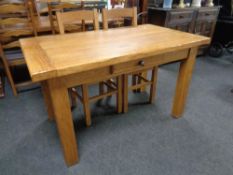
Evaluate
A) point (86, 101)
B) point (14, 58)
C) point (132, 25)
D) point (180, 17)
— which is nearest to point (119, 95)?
point (86, 101)

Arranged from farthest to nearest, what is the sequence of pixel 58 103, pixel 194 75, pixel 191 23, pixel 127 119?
pixel 191 23, pixel 194 75, pixel 127 119, pixel 58 103

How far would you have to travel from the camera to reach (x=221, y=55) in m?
3.57

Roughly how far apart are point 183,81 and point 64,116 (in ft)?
3.56

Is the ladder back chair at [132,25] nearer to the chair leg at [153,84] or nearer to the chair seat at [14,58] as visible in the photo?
the chair leg at [153,84]

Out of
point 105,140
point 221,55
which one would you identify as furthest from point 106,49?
point 221,55

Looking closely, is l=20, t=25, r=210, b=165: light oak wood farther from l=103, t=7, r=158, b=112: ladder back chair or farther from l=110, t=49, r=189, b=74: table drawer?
l=103, t=7, r=158, b=112: ladder back chair

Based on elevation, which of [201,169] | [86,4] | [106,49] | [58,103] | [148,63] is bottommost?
[201,169]

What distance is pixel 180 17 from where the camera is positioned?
2.80 m

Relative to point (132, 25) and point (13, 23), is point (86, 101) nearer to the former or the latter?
point (132, 25)

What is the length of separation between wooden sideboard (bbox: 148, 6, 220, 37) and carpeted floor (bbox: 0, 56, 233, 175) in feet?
3.97

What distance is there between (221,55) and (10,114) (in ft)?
12.4

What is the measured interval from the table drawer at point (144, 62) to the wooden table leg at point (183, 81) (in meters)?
0.08

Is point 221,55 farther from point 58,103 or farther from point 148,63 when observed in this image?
point 58,103

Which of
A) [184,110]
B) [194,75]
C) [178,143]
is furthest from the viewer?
[194,75]
